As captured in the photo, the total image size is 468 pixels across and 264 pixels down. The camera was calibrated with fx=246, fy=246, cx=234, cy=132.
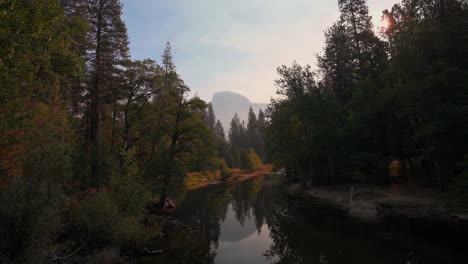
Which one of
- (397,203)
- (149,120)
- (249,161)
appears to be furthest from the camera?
(249,161)

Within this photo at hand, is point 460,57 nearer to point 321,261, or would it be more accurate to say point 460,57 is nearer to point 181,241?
point 321,261

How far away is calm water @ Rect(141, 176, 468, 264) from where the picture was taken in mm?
12609

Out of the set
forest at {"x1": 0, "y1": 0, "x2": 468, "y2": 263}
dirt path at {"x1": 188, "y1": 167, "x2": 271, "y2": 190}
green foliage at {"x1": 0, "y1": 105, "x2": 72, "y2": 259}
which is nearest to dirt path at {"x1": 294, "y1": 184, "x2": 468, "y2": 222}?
forest at {"x1": 0, "y1": 0, "x2": 468, "y2": 263}

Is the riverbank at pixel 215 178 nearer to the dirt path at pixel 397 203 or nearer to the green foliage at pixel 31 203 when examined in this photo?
the dirt path at pixel 397 203

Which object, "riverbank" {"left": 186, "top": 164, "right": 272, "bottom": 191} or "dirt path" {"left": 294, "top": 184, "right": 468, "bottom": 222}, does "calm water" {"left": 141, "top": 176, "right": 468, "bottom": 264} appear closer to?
"dirt path" {"left": 294, "top": 184, "right": 468, "bottom": 222}

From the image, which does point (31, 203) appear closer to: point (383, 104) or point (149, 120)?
point (149, 120)

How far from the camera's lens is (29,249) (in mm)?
9430

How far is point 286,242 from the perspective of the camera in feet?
53.7

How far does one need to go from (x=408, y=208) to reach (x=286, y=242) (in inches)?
436

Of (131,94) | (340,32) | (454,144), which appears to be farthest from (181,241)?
(340,32)

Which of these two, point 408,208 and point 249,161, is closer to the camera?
point 408,208

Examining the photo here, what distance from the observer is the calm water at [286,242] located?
1261 centimetres

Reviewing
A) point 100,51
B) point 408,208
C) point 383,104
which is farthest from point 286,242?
point 100,51

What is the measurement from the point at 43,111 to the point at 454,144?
2720cm
